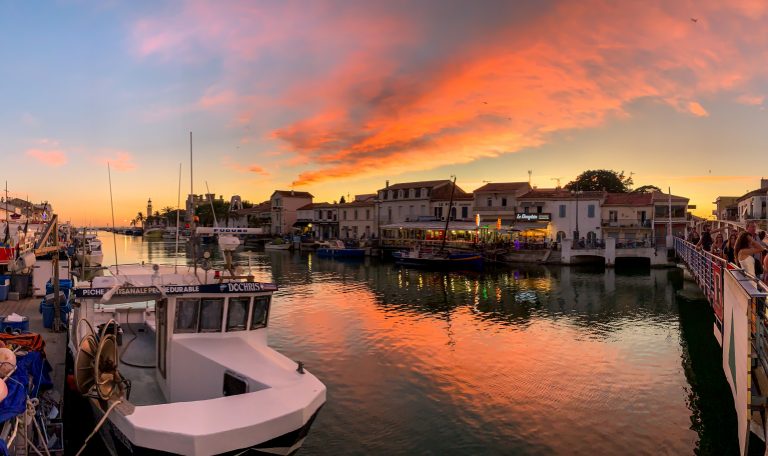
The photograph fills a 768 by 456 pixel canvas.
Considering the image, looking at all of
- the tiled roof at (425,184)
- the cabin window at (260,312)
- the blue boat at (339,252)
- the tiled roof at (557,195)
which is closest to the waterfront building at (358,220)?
the tiled roof at (425,184)

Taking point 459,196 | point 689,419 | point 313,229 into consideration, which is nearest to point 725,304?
point 689,419

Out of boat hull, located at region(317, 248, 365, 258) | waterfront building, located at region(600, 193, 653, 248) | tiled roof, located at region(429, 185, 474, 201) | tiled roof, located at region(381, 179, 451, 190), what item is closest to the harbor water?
waterfront building, located at region(600, 193, 653, 248)

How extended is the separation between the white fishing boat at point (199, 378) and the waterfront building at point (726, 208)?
87.7 meters

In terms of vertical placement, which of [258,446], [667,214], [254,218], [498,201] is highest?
[498,201]

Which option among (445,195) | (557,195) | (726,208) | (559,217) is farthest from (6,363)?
(726,208)

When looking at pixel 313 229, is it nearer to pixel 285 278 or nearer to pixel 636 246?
pixel 285 278

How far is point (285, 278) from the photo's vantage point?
5097 cm

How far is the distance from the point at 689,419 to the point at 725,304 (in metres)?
3.65

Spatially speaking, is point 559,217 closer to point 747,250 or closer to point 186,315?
point 747,250

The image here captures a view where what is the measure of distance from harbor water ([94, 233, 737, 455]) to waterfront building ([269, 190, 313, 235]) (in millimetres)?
79764

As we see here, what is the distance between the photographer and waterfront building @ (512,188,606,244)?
72625 millimetres

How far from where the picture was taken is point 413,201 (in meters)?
89.8

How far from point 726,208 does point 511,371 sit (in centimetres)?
8847

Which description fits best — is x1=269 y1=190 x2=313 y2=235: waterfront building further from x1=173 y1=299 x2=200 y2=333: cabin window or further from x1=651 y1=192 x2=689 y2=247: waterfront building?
x1=173 y1=299 x2=200 y2=333: cabin window
